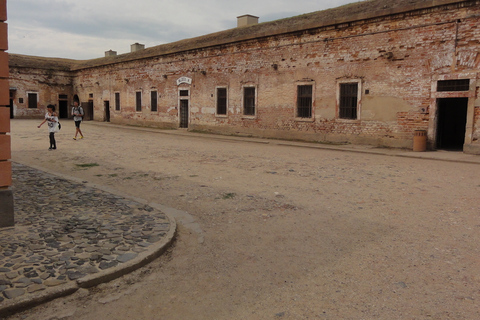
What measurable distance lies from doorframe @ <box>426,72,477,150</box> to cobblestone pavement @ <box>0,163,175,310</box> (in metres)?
12.2

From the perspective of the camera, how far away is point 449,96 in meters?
13.2

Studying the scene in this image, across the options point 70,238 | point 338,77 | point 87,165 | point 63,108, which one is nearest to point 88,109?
point 63,108

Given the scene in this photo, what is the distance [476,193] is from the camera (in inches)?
273

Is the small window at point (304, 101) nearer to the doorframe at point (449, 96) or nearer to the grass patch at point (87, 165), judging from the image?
the doorframe at point (449, 96)

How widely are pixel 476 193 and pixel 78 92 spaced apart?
125 ft

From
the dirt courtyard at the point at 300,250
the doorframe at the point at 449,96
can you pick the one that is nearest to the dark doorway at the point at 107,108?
the dirt courtyard at the point at 300,250

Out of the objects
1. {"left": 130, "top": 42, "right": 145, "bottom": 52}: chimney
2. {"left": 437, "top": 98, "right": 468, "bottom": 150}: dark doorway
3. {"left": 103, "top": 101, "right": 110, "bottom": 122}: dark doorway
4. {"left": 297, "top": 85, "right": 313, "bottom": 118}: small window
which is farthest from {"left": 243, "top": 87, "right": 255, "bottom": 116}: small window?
{"left": 103, "top": 101, "right": 110, "bottom": 122}: dark doorway

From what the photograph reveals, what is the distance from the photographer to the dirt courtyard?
9.66 feet

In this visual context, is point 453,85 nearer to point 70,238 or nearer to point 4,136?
point 70,238

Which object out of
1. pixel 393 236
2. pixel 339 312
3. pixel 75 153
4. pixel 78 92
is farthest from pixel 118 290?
pixel 78 92

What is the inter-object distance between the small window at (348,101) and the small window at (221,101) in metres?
7.77

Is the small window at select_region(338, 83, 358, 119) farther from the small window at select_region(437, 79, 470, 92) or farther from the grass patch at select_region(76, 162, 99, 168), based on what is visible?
the grass patch at select_region(76, 162, 99, 168)

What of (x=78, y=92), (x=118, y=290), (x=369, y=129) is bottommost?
(x=118, y=290)

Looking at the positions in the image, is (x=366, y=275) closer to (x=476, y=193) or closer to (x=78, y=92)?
(x=476, y=193)
